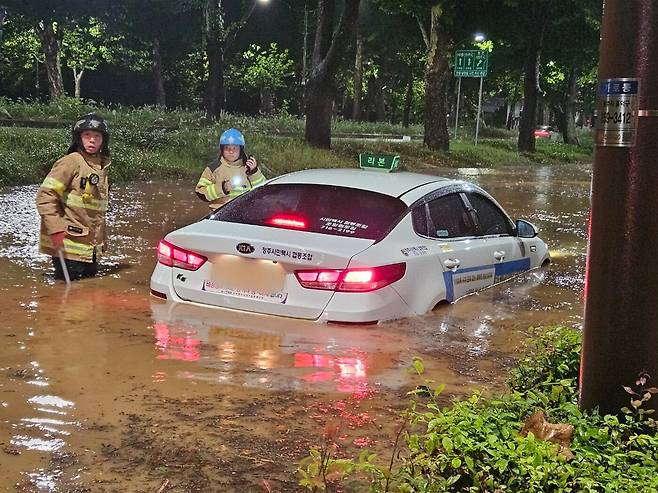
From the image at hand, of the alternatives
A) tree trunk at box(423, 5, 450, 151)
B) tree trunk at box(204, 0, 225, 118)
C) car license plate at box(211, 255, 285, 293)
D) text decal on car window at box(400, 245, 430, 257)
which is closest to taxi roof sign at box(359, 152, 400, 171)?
text decal on car window at box(400, 245, 430, 257)

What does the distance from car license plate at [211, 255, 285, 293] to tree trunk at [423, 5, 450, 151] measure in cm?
2238

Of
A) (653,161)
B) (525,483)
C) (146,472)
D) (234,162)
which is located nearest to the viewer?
(525,483)

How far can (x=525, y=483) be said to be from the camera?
9.45 ft

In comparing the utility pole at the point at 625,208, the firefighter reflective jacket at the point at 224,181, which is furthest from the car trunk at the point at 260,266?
the utility pole at the point at 625,208

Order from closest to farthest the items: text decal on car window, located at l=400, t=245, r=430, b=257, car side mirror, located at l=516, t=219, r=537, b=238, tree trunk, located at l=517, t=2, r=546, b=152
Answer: text decal on car window, located at l=400, t=245, r=430, b=257 < car side mirror, located at l=516, t=219, r=537, b=238 < tree trunk, located at l=517, t=2, r=546, b=152

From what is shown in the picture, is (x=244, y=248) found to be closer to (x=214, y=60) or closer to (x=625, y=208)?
(x=625, y=208)

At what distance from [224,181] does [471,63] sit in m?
22.0

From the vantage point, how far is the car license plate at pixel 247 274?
19.4 feet

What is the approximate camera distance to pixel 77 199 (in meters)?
7.77

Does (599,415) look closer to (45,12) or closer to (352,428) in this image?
(352,428)

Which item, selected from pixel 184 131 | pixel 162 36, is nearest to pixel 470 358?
pixel 184 131

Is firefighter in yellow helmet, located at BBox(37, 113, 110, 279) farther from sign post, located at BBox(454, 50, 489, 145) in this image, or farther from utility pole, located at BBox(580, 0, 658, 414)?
sign post, located at BBox(454, 50, 489, 145)

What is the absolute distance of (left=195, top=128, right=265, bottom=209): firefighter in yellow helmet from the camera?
337 inches

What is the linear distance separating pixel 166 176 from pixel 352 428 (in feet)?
48.0
